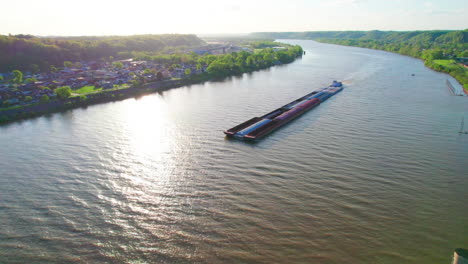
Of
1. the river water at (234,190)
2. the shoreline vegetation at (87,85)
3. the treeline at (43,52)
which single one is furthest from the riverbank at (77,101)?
the treeline at (43,52)

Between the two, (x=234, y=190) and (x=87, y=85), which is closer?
(x=234, y=190)

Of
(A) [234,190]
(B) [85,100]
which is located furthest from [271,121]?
(B) [85,100]

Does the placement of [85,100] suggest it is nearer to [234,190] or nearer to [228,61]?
[234,190]

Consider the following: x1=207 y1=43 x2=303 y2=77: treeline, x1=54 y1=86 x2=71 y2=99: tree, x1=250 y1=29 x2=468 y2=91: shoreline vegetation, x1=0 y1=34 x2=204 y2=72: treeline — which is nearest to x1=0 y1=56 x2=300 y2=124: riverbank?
x1=54 y1=86 x2=71 y2=99: tree

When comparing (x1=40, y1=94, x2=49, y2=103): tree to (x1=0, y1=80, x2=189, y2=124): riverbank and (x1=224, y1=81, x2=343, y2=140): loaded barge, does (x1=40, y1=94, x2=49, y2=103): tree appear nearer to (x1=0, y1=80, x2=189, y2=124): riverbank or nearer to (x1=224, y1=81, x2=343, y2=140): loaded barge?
(x1=0, y1=80, x2=189, y2=124): riverbank

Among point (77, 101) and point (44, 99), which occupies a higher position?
point (44, 99)

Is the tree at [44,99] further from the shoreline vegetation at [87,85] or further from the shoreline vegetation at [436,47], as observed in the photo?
the shoreline vegetation at [436,47]
